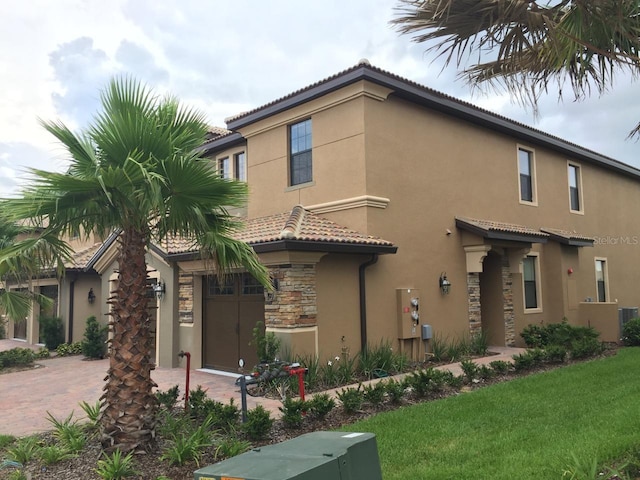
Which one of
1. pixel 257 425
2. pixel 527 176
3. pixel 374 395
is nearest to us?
pixel 257 425

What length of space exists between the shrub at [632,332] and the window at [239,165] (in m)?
12.3

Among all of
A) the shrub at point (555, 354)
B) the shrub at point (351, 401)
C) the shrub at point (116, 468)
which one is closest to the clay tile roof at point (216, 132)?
the shrub at point (351, 401)

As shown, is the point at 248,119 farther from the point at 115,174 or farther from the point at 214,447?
the point at 214,447

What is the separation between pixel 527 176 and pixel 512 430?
501 inches

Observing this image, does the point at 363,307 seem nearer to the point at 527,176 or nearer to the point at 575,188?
the point at 527,176

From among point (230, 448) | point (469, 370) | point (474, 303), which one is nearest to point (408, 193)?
point (474, 303)

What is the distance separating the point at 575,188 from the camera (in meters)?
20.0

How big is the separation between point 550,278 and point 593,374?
6.91 meters

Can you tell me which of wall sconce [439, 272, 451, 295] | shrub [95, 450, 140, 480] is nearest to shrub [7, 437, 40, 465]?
shrub [95, 450, 140, 480]

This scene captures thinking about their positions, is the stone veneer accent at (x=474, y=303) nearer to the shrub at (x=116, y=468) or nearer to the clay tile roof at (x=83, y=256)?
the shrub at (x=116, y=468)

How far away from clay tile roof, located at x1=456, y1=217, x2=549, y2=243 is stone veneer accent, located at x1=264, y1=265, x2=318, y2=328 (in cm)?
538

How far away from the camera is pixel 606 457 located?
5328 millimetres

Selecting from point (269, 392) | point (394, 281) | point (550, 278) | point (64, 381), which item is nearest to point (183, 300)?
point (64, 381)

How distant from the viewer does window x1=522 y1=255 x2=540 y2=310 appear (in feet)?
54.9
